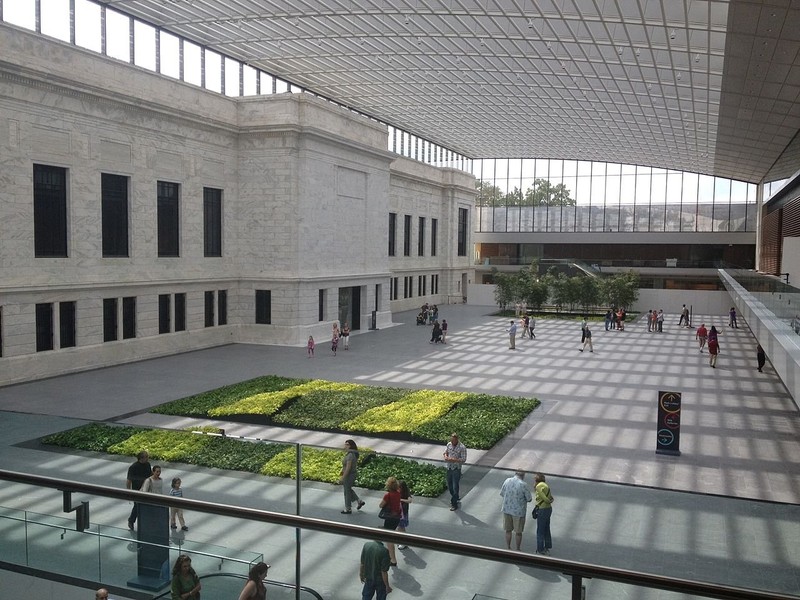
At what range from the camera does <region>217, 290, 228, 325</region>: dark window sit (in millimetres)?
36156

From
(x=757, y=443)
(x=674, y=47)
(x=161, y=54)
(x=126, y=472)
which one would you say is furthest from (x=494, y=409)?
(x=161, y=54)

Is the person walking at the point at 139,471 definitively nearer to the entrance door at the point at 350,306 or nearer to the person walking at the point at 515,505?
Answer: the person walking at the point at 515,505

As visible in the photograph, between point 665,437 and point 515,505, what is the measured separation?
11306 millimetres

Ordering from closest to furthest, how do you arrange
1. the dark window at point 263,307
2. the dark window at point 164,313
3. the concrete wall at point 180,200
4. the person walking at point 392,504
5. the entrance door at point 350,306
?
the person walking at point 392,504 < the concrete wall at point 180,200 < the dark window at point 164,313 < the dark window at point 263,307 < the entrance door at point 350,306

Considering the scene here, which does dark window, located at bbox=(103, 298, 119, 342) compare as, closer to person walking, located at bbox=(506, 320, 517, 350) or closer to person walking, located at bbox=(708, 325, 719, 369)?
person walking, located at bbox=(506, 320, 517, 350)

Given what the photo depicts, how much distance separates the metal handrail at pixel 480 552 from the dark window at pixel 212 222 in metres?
32.8

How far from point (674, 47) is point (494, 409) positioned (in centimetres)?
2229

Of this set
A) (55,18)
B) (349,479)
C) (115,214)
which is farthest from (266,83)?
(349,479)

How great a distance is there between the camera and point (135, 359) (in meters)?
30.4

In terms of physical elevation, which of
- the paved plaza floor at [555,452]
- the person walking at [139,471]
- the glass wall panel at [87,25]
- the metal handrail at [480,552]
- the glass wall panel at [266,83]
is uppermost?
the glass wall panel at [266,83]

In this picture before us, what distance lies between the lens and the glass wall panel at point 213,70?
40.1 metres

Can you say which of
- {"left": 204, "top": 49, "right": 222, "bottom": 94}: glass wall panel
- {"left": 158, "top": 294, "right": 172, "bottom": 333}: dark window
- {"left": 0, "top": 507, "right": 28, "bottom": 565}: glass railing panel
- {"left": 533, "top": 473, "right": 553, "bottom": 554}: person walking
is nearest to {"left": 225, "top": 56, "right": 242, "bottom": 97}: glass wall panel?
{"left": 204, "top": 49, "right": 222, "bottom": 94}: glass wall panel

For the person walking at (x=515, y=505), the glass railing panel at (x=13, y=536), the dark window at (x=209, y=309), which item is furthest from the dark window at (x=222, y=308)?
the glass railing panel at (x=13, y=536)

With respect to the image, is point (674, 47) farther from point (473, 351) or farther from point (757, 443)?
point (757, 443)
